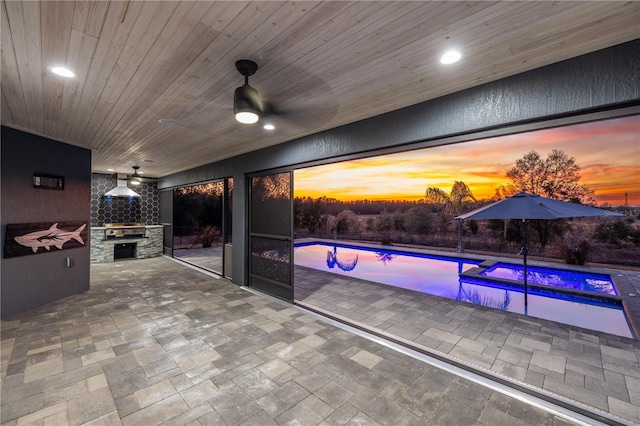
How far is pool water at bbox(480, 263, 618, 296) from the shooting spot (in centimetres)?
632

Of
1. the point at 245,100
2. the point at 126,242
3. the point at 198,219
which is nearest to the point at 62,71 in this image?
the point at 245,100

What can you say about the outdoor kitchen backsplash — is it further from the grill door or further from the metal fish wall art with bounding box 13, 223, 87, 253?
the grill door

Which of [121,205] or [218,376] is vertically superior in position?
[121,205]

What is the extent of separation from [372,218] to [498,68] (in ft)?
41.4

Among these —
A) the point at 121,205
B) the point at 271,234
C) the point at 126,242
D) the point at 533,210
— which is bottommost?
the point at 126,242

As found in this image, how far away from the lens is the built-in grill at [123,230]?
25.3 feet

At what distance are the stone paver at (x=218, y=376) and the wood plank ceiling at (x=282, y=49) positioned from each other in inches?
103

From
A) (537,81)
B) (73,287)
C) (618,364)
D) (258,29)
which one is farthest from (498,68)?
(73,287)

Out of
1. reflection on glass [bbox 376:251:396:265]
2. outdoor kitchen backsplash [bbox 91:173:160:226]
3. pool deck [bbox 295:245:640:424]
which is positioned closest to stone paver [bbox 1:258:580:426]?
pool deck [bbox 295:245:640:424]

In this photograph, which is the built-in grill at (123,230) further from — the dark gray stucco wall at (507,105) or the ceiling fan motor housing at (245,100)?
the ceiling fan motor housing at (245,100)

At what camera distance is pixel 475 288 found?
6156 mm

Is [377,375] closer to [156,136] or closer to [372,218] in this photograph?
[156,136]

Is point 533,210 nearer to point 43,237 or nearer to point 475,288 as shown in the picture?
point 475,288

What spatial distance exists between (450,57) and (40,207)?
238 inches
